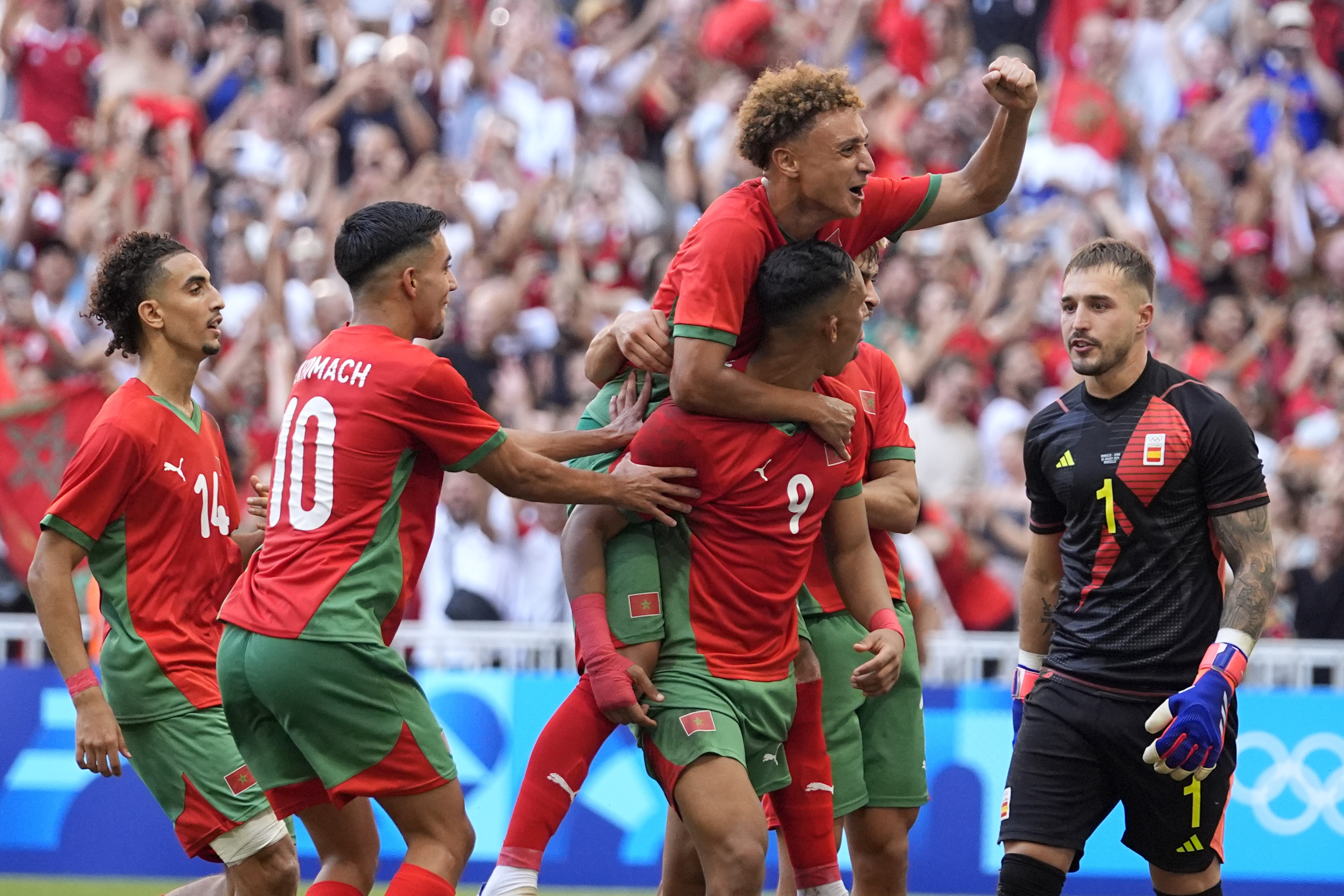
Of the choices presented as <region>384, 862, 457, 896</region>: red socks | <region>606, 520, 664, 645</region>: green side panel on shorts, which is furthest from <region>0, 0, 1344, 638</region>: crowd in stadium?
<region>384, 862, 457, 896</region>: red socks

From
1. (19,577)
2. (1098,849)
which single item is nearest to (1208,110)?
(1098,849)

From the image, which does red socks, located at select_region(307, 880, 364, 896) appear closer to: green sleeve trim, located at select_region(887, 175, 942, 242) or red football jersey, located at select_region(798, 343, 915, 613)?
red football jersey, located at select_region(798, 343, 915, 613)

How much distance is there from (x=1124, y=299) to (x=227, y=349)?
8.44 meters

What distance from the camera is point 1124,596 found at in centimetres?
556

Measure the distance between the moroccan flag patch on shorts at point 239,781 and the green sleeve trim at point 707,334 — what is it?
87.0 inches

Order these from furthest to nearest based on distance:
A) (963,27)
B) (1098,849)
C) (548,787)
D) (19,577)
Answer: (963,27) < (19,577) < (1098,849) < (548,787)

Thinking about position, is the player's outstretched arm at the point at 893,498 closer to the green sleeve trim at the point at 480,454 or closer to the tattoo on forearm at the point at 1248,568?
the tattoo on forearm at the point at 1248,568

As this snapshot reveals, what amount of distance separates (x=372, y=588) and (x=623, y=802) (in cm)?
459

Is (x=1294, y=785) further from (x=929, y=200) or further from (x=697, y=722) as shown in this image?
(x=697, y=722)

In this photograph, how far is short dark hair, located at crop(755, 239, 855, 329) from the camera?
4.96 metres

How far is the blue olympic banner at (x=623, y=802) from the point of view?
872cm

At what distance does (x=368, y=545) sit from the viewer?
195 inches

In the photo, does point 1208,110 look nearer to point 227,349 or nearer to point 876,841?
point 227,349

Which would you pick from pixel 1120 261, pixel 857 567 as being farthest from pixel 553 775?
pixel 1120 261
